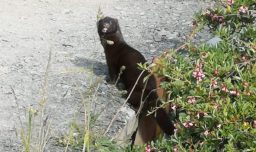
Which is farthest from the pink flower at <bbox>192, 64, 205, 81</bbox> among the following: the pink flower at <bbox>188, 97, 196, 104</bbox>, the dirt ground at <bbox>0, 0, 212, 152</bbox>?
the dirt ground at <bbox>0, 0, 212, 152</bbox>

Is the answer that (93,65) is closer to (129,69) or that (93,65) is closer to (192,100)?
(129,69)

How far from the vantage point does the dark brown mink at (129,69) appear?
4.50m

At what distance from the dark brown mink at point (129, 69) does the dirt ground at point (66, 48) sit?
132mm

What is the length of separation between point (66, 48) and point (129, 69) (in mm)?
1053

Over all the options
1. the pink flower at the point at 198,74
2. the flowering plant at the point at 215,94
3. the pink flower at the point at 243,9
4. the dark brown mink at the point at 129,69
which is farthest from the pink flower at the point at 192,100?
the dark brown mink at the point at 129,69

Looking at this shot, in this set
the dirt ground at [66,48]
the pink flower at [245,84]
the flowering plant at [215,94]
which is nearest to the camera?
the flowering plant at [215,94]

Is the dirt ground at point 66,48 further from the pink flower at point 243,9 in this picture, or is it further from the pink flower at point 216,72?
the pink flower at point 216,72

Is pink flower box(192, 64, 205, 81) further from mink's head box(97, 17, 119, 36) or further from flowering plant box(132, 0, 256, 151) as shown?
mink's head box(97, 17, 119, 36)

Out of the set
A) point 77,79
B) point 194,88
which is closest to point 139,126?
point 77,79

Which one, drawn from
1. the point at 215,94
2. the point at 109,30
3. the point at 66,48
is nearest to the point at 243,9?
the point at 215,94

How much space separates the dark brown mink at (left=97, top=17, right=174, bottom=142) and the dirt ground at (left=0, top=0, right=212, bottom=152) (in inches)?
5.2

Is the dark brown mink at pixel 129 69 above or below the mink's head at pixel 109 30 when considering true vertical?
below

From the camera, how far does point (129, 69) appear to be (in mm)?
5211

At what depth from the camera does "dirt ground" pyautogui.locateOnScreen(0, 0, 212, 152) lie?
483cm
